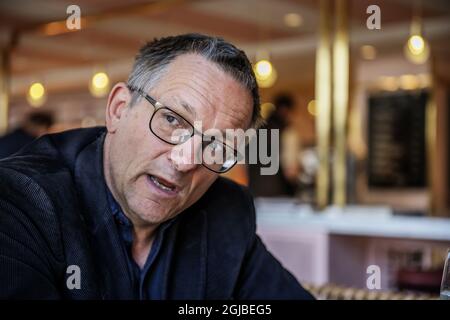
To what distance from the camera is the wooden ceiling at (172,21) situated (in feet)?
21.3

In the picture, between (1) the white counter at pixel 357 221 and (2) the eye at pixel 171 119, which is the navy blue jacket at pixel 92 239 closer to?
(2) the eye at pixel 171 119

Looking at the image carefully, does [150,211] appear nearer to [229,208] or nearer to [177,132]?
[177,132]

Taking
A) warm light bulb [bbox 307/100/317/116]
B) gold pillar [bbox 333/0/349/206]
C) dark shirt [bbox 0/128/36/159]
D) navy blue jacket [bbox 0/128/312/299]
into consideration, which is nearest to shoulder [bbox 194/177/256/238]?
navy blue jacket [bbox 0/128/312/299]

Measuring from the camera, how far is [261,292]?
1411 millimetres

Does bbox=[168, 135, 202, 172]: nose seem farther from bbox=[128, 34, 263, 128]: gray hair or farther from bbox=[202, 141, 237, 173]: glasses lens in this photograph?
bbox=[128, 34, 263, 128]: gray hair

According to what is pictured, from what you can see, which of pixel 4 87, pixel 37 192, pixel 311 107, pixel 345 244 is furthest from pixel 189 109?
pixel 311 107

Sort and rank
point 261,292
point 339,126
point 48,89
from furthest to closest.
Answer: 1. point 48,89
2. point 339,126
3. point 261,292

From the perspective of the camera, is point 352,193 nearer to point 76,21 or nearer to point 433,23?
point 433,23

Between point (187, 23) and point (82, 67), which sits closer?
point (187, 23)

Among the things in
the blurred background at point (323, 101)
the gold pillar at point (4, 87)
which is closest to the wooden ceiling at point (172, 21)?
the blurred background at point (323, 101)

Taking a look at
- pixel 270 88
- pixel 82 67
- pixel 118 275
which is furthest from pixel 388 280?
pixel 82 67

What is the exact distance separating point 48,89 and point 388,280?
8.79 m

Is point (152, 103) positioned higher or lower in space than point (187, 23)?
lower

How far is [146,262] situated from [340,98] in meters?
3.78
